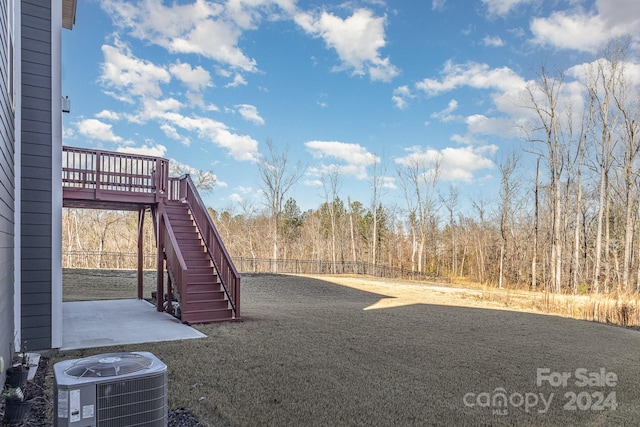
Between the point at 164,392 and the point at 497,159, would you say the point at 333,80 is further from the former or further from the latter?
the point at 164,392

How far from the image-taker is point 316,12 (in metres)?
16.0

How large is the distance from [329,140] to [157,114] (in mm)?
13254

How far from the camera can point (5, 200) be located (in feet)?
11.9

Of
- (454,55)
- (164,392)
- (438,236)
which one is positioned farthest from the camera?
(438,236)

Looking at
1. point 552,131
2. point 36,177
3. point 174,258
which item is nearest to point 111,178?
point 174,258

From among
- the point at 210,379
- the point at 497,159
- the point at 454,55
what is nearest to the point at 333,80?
the point at 454,55

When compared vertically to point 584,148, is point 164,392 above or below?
below

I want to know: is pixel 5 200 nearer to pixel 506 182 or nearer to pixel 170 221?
pixel 170 221

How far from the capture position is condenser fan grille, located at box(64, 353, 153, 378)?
6.82ft

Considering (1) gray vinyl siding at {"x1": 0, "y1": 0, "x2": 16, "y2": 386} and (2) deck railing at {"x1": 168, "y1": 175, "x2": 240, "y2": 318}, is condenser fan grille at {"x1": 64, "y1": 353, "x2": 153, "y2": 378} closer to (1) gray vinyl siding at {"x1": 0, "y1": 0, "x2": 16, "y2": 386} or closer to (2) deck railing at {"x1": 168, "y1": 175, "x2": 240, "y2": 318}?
(1) gray vinyl siding at {"x1": 0, "y1": 0, "x2": 16, "y2": 386}

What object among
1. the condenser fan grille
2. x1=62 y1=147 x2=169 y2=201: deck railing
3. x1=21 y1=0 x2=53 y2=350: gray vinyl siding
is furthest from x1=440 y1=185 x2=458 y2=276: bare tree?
the condenser fan grille

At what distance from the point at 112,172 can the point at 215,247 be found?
2746mm

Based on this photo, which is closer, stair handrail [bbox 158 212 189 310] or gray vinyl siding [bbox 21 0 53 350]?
gray vinyl siding [bbox 21 0 53 350]

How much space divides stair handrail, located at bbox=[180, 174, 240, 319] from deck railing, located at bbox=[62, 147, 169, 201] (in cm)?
72
